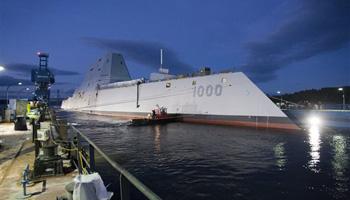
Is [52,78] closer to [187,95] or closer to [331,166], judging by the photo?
[187,95]

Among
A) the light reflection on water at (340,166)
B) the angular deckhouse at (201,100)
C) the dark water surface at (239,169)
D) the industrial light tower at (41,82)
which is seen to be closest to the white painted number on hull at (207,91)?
the angular deckhouse at (201,100)

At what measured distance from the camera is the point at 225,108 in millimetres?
27328

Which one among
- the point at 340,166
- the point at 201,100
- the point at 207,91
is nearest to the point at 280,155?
the point at 340,166

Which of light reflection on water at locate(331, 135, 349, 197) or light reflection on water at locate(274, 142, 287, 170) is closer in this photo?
light reflection on water at locate(331, 135, 349, 197)

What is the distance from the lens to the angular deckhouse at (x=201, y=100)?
2474 cm

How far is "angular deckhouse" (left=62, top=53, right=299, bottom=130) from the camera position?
2474cm

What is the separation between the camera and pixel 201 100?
2981 centimetres

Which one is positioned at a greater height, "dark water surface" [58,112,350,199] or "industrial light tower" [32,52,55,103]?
"industrial light tower" [32,52,55,103]

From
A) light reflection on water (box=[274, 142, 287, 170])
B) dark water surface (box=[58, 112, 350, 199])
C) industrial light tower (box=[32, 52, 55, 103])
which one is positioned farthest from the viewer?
industrial light tower (box=[32, 52, 55, 103])

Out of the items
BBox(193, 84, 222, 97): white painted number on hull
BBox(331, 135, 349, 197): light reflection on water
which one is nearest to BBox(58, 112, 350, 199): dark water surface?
BBox(331, 135, 349, 197): light reflection on water

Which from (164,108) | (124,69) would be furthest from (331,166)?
(124,69)

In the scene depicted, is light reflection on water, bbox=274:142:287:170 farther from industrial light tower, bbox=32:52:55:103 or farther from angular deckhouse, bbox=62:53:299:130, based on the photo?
industrial light tower, bbox=32:52:55:103

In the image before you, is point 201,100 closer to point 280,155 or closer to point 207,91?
point 207,91

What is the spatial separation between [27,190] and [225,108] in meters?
23.6
